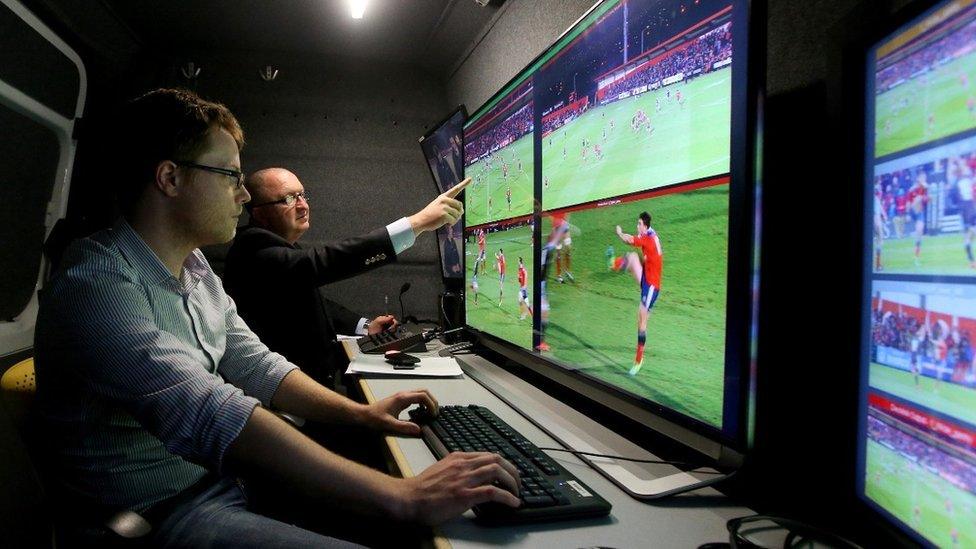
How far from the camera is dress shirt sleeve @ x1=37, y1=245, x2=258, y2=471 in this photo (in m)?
0.78

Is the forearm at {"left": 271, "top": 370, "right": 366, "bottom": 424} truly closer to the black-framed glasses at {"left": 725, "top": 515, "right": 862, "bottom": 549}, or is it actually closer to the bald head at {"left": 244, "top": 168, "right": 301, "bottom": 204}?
the black-framed glasses at {"left": 725, "top": 515, "right": 862, "bottom": 549}

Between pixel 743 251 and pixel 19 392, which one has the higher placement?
pixel 743 251

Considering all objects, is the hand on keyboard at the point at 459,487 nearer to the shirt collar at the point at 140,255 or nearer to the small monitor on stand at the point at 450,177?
the shirt collar at the point at 140,255

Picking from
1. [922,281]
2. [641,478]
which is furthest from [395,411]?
[922,281]

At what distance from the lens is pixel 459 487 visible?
676mm

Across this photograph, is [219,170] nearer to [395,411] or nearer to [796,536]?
[395,411]

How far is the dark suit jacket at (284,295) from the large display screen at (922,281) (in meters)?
1.46

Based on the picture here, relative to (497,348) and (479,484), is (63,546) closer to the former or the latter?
(479,484)

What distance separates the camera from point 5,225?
7.54ft

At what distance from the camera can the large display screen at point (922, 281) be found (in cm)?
41

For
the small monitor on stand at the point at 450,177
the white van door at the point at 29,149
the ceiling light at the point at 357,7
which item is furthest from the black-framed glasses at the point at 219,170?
the white van door at the point at 29,149

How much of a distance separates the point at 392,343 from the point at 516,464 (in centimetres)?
111

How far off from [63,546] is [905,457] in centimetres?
106

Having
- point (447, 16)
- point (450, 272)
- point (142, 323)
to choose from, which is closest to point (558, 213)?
point (142, 323)
